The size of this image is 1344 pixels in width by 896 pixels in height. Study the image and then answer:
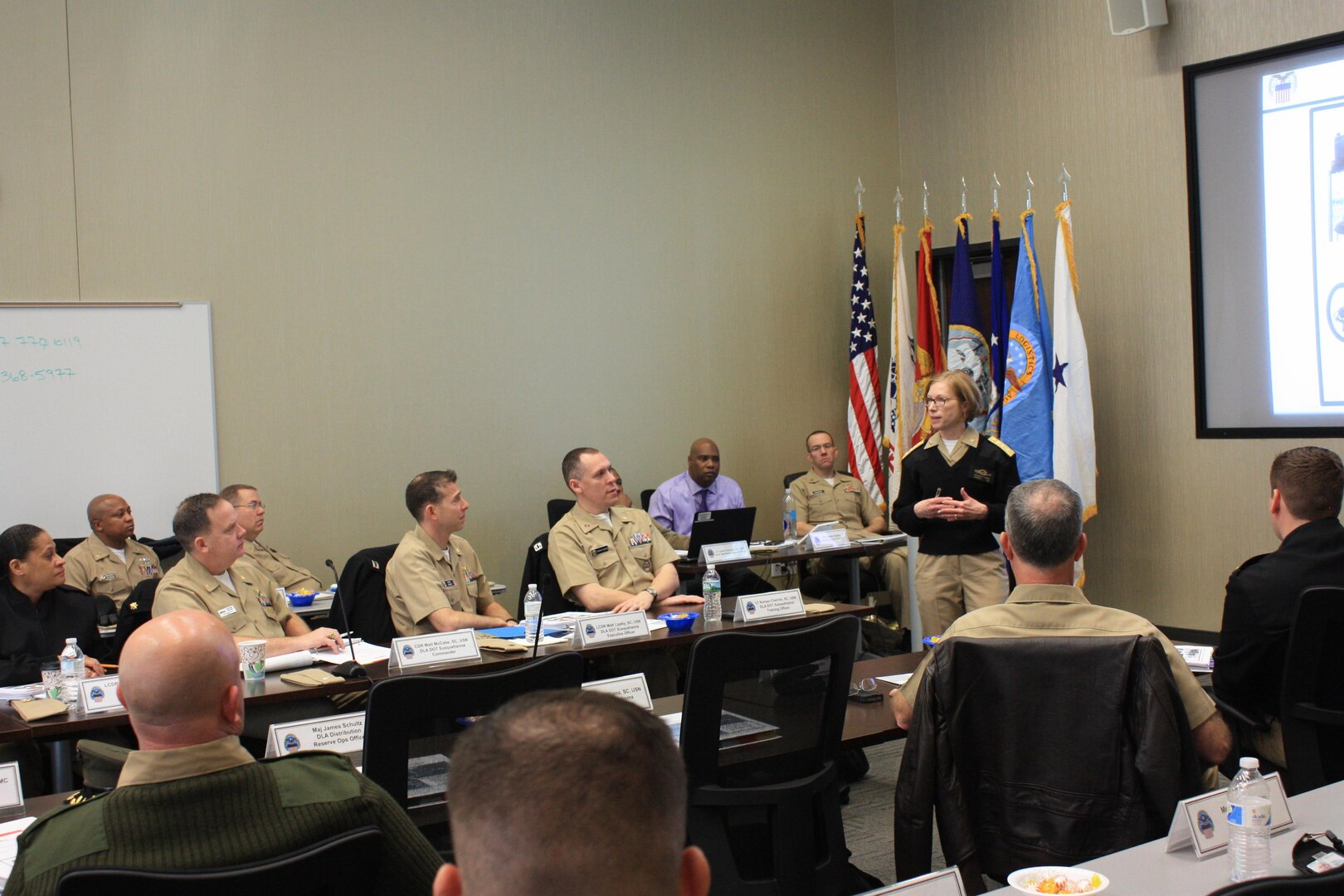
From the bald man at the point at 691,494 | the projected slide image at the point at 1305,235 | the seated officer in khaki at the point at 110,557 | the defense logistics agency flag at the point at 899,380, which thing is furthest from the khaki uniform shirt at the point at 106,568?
the projected slide image at the point at 1305,235

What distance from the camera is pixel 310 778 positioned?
160cm

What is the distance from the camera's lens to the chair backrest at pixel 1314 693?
2719mm

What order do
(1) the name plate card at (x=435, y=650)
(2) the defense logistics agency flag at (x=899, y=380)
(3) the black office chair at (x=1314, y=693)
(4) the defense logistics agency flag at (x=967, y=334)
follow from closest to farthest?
(3) the black office chair at (x=1314, y=693)
(1) the name plate card at (x=435, y=650)
(4) the defense logistics agency flag at (x=967, y=334)
(2) the defense logistics agency flag at (x=899, y=380)

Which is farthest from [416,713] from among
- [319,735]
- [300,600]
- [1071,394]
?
[1071,394]

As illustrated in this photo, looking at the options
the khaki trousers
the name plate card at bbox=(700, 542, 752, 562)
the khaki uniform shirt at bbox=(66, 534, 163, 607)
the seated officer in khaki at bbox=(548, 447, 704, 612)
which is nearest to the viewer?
the seated officer in khaki at bbox=(548, 447, 704, 612)

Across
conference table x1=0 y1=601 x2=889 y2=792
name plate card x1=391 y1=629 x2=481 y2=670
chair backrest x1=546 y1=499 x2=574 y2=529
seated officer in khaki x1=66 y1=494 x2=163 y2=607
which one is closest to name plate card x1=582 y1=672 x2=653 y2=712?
conference table x1=0 y1=601 x2=889 y2=792

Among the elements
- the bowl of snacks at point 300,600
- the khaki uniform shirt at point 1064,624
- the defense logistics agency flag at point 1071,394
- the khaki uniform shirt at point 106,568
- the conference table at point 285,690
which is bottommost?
the bowl of snacks at point 300,600

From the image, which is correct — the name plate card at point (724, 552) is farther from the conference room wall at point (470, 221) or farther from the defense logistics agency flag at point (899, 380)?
the defense logistics agency flag at point (899, 380)

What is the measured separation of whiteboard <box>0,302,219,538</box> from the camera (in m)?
5.64

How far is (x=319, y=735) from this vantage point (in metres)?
2.52

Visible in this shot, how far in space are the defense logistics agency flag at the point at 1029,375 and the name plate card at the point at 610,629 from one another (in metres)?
3.54

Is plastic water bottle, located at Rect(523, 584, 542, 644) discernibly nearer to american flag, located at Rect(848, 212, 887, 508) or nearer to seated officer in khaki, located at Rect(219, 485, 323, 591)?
seated officer in khaki, located at Rect(219, 485, 323, 591)

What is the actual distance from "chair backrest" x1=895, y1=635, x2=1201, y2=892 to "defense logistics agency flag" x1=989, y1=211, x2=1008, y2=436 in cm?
501

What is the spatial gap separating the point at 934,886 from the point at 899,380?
6.29 meters
